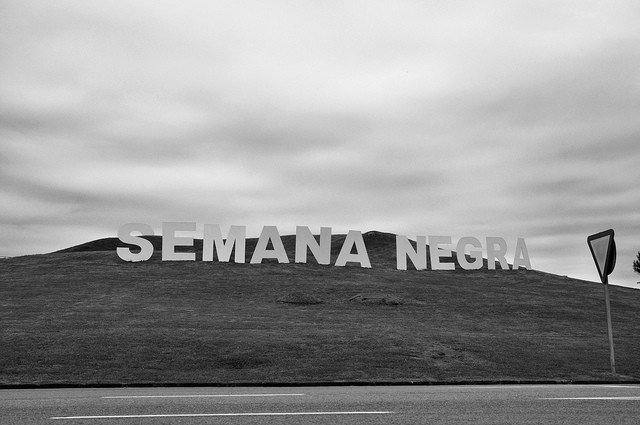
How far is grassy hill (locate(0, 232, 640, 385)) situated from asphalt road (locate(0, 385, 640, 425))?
24.6ft

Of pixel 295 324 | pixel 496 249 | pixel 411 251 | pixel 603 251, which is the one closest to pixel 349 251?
pixel 411 251

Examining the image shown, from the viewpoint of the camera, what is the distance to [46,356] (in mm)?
26188

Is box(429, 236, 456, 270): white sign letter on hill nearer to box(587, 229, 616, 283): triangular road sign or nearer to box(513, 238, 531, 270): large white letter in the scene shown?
box(513, 238, 531, 270): large white letter

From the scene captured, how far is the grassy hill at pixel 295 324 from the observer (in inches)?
950

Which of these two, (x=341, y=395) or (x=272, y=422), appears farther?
(x=341, y=395)

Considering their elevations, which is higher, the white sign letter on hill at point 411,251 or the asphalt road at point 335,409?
the white sign letter on hill at point 411,251

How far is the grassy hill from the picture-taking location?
79.2 ft

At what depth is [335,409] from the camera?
10641mm

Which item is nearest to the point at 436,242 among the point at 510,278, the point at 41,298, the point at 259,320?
the point at 510,278

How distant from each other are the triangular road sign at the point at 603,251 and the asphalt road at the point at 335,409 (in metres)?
8.18

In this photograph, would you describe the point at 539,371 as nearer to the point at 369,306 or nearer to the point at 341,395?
the point at 341,395

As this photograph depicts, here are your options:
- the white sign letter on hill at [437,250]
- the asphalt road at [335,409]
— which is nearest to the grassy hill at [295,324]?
the white sign letter on hill at [437,250]

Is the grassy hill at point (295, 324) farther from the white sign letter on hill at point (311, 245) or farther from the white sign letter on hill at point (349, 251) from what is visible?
the white sign letter on hill at point (311, 245)

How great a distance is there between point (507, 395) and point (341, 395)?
130 inches
